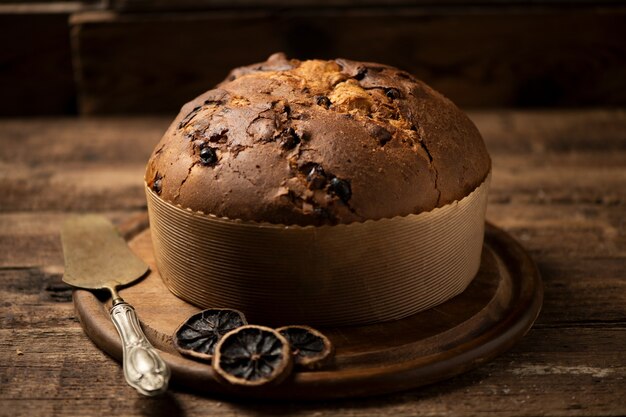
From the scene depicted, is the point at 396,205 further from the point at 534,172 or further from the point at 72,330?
the point at 534,172

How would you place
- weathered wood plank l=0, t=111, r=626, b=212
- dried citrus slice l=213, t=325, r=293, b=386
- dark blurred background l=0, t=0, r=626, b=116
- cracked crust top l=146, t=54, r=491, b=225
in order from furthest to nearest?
dark blurred background l=0, t=0, r=626, b=116 → weathered wood plank l=0, t=111, r=626, b=212 → cracked crust top l=146, t=54, r=491, b=225 → dried citrus slice l=213, t=325, r=293, b=386

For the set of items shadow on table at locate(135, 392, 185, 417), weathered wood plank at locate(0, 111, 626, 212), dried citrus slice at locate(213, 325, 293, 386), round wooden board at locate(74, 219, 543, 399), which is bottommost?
weathered wood plank at locate(0, 111, 626, 212)

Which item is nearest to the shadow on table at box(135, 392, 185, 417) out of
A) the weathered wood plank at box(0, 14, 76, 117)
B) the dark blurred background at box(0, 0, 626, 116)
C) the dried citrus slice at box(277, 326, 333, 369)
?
the dried citrus slice at box(277, 326, 333, 369)

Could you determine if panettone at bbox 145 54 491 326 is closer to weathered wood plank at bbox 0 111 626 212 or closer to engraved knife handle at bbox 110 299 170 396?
engraved knife handle at bbox 110 299 170 396

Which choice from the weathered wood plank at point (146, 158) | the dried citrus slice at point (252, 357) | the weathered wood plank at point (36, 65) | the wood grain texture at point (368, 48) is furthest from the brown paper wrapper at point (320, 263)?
the weathered wood plank at point (36, 65)

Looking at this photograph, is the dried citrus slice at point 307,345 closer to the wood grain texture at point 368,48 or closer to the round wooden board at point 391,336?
the round wooden board at point 391,336

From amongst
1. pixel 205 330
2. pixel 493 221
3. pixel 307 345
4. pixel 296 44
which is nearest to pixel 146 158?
pixel 296 44

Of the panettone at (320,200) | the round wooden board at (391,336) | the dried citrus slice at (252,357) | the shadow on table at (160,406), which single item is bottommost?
the shadow on table at (160,406)
